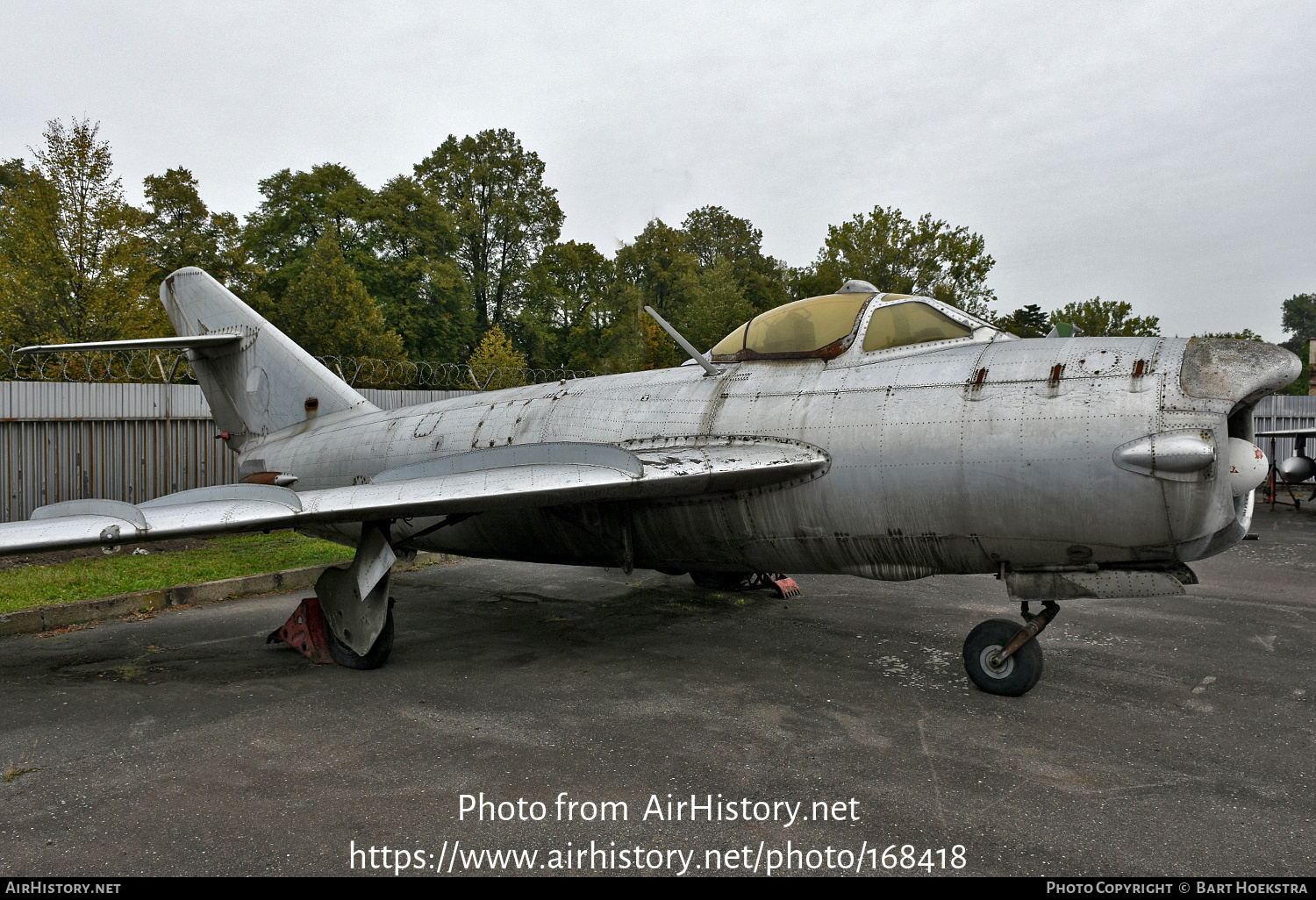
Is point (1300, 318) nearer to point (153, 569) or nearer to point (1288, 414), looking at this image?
point (1288, 414)

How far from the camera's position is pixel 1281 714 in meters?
5.20

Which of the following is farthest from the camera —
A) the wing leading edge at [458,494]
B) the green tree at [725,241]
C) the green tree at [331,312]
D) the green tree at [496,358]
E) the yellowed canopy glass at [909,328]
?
the green tree at [725,241]

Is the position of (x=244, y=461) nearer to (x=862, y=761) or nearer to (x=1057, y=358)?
(x=862, y=761)

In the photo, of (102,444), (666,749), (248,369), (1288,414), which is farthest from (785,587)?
(1288,414)

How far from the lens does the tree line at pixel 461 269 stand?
28.8 m

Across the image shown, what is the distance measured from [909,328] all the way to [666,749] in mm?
3745

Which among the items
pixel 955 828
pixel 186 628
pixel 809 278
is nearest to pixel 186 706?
pixel 186 628

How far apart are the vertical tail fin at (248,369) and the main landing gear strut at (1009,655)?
730cm

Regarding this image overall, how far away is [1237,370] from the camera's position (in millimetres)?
4727

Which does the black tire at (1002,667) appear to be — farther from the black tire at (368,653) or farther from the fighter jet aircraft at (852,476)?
the black tire at (368,653)

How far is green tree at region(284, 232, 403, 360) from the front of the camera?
94.1ft

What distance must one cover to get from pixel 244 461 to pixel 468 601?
338cm

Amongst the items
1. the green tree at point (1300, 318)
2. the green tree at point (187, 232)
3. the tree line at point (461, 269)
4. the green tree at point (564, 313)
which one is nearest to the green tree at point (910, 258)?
the tree line at point (461, 269)

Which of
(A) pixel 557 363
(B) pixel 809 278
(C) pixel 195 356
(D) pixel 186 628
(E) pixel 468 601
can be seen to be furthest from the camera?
(A) pixel 557 363
